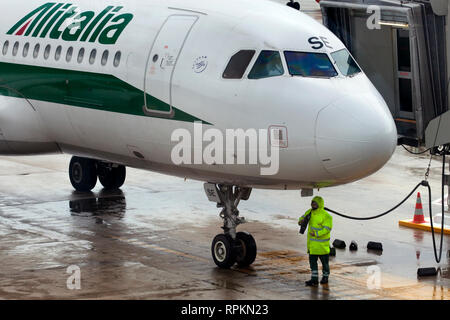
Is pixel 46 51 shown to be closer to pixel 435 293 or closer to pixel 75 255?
pixel 75 255

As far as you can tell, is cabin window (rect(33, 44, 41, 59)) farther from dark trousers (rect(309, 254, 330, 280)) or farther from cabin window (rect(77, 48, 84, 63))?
dark trousers (rect(309, 254, 330, 280))

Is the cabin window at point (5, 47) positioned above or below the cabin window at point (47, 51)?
above

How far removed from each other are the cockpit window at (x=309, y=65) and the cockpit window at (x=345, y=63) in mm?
224

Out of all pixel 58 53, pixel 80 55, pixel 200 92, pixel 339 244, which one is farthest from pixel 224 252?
pixel 58 53

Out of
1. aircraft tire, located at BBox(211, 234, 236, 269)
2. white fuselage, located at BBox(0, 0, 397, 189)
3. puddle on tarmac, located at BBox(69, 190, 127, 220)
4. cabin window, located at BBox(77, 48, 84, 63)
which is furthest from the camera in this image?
puddle on tarmac, located at BBox(69, 190, 127, 220)

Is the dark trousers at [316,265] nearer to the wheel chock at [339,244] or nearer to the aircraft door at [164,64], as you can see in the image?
the wheel chock at [339,244]

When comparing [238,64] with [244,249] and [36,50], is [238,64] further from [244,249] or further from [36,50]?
[36,50]

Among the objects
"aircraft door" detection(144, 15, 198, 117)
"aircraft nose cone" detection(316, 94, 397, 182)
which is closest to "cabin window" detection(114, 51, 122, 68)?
"aircraft door" detection(144, 15, 198, 117)

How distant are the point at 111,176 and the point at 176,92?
8944 mm

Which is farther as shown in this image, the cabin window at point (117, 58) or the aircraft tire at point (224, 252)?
the cabin window at point (117, 58)

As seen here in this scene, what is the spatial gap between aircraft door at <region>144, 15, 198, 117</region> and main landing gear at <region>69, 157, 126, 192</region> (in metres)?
8.11

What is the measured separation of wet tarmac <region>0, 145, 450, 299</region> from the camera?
1678 centimetres

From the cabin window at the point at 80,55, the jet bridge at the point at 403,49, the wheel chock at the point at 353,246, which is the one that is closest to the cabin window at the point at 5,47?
the cabin window at the point at 80,55

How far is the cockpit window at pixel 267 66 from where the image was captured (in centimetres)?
1672
